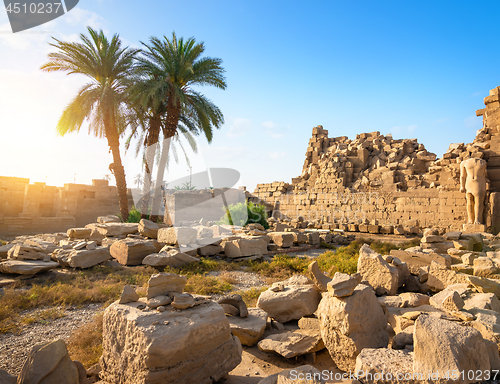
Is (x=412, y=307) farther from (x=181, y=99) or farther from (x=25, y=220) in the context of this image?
(x=25, y=220)

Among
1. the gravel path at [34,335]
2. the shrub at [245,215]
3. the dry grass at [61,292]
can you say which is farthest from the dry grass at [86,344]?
the shrub at [245,215]

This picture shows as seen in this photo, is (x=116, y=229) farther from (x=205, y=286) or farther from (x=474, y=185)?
(x=474, y=185)

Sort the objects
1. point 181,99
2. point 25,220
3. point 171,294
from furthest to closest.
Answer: point 25,220 < point 181,99 < point 171,294

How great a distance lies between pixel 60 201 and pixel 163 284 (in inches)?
775

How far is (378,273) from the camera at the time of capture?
388 centimetres

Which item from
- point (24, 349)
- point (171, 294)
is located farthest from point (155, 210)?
point (171, 294)

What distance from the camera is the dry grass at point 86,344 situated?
2898 millimetres

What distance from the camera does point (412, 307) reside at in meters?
3.19

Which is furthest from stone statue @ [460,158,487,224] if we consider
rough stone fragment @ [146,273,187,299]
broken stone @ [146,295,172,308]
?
broken stone @ [146,295,172,308]

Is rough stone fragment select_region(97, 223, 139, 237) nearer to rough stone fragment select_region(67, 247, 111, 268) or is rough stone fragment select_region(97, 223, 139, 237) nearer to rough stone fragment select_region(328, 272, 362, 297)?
rough stone fragment select_region(67, 247, 111, 268)

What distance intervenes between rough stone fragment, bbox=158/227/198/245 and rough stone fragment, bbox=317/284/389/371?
6233 mm

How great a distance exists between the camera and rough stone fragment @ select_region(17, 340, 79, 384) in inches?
82.1

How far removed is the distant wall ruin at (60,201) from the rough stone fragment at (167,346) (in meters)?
16.6

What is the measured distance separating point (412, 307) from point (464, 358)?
1.34m
